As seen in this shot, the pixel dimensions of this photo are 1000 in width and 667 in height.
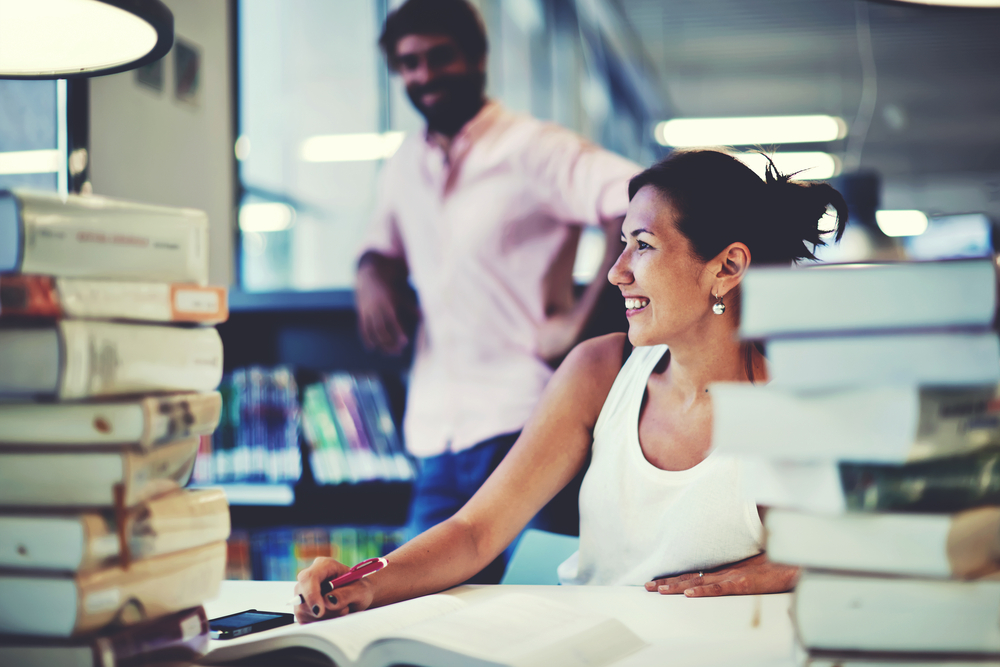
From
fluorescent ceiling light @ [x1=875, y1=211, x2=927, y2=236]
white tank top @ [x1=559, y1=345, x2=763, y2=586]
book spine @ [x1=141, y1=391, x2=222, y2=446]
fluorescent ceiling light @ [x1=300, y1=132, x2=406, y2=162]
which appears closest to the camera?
book spine @ [x1=141, y1=391, x2=222, y2=446]

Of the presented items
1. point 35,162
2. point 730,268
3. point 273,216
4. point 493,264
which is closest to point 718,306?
point 730,268

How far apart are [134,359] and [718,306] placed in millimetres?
916

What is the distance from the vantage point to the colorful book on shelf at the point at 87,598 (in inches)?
25.6

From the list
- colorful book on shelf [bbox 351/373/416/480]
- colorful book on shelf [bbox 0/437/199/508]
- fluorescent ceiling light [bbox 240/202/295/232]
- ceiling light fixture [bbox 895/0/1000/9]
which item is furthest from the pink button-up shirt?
fluorescent ceiling light [bbox 240/202/295/232]

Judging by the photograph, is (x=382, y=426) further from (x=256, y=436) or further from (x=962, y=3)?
(x=962, y=3)

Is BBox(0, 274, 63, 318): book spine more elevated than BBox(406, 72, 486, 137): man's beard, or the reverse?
BBox(406, 72, 486, 137): man's beard

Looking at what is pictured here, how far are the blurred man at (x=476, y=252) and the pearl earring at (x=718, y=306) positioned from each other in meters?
0.64

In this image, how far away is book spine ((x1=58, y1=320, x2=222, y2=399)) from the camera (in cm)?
67

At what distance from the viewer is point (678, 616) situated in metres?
0.92

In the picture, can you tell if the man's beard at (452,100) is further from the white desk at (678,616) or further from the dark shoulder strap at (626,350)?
the white desk at (678,616)

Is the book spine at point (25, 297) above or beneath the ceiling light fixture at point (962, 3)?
beneath

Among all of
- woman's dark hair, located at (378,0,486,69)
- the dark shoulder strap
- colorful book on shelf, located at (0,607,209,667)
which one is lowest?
colorful book on shelf, located at (0,607,209,667)

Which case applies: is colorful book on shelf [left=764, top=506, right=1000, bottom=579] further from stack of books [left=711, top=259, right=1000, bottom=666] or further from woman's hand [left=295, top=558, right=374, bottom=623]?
woman's hand [left=295, top=558, right=374, bottom=623]

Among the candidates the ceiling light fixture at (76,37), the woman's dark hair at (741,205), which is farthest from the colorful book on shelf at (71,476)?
the woman's dark hair at (741,205)
